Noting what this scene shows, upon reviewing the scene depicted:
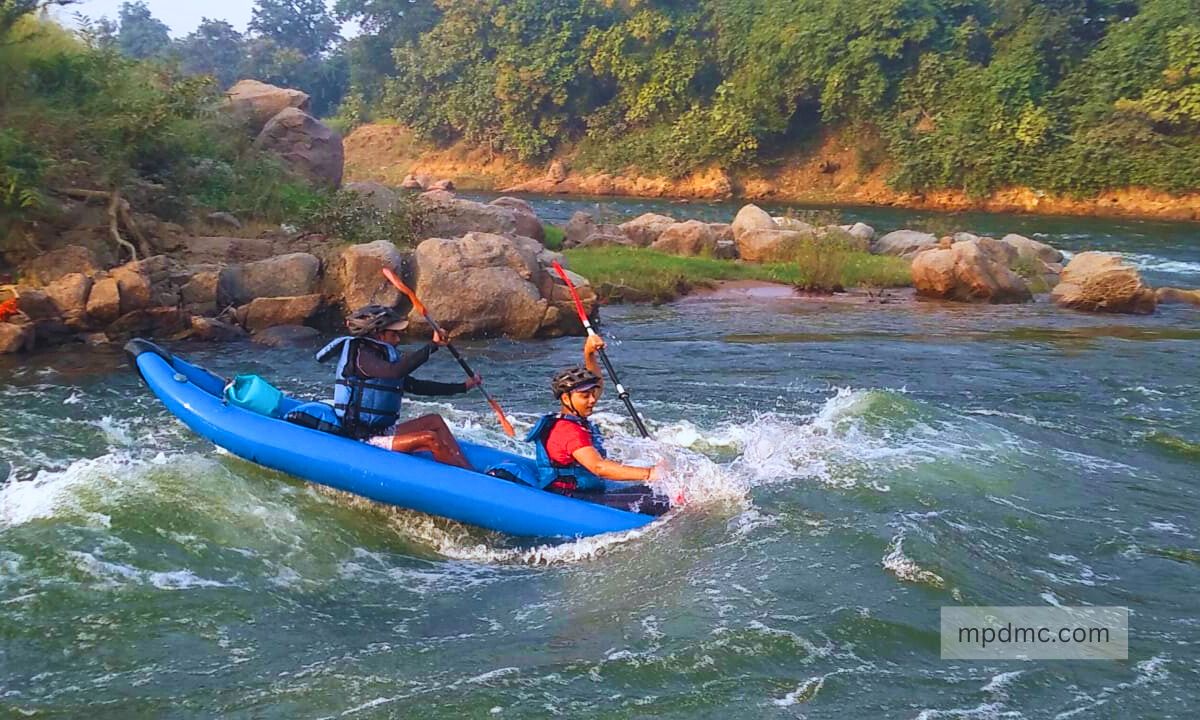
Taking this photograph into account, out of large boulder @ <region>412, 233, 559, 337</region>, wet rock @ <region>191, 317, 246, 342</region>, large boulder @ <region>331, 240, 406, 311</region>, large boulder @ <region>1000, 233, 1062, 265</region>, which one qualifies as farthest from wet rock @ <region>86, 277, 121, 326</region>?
large boulder @ <region>1000, 233, 1062, 265</region>

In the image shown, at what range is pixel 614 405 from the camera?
9.20 metres

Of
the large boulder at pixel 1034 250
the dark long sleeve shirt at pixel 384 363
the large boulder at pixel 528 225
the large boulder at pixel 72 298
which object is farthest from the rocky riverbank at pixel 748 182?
the dark long sleeve shirt at pixel 384 363

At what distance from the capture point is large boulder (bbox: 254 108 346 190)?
53.4 ft

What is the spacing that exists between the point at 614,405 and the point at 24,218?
6.36 meters

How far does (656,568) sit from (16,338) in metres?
7.00

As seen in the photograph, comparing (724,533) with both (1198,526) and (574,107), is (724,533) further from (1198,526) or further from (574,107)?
(574,107)

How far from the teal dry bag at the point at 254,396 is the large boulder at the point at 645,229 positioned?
10729 mm

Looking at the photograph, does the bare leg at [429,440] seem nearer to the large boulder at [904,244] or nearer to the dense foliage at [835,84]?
the large boulder at [904,244]

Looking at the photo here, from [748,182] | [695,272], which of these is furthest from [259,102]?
[748,182]

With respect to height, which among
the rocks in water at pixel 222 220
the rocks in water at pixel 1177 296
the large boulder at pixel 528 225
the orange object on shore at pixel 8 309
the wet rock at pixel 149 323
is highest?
the rocks in water at pixel 222 220

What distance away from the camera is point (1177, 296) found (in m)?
14.3

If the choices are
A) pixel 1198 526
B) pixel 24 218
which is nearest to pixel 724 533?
pixel 1198 526

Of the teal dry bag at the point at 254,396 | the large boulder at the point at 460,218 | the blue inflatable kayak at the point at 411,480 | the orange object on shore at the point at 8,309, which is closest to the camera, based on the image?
the blue inflatable kayak at the point at 411,480

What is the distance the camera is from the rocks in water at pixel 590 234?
16.5 m
